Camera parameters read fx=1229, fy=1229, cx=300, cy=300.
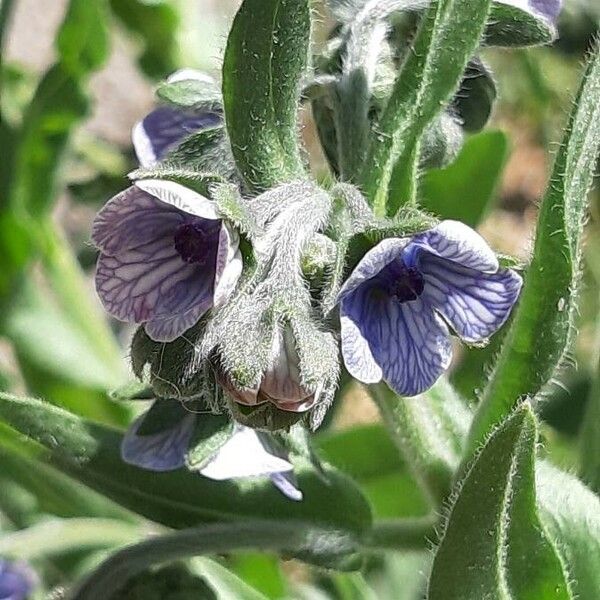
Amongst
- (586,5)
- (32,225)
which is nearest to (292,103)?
(32,225)

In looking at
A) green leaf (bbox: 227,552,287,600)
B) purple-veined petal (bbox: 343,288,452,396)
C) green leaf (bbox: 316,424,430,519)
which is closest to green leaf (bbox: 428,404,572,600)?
purple-veined petal (bbox: 343,288,452,396)

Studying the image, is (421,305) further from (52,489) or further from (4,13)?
(4,13)

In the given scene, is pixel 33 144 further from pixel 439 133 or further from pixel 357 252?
pixel 357 252

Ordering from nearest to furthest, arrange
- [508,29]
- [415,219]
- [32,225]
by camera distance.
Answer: [415,219] < [508,29] < [32,225]

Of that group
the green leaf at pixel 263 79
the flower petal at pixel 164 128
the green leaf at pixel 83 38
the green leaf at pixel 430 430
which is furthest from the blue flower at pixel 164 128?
the green leaf at pixel 83 38

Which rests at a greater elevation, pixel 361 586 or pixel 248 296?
pixel 248 296
